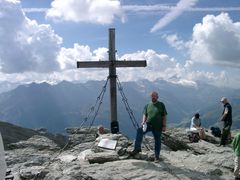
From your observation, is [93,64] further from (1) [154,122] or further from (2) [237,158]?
(2) [237,158]

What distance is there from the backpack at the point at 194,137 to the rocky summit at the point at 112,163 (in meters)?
2.77

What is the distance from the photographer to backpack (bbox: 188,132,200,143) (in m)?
23.1

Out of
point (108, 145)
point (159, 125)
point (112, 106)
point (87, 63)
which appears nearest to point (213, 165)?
point (159, 125)

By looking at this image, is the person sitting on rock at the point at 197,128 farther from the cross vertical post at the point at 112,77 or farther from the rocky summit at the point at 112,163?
the cross vertical post at the point at 112,77

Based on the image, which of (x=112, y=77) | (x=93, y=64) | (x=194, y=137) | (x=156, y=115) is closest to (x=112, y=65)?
(x=112, y=77)

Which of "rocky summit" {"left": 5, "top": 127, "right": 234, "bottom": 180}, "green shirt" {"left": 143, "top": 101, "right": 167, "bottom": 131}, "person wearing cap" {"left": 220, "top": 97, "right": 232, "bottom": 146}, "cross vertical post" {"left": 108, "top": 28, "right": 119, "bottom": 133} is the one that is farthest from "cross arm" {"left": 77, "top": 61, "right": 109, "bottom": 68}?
"person wearing cap" {"left": 220, "top": 97, "right": 232, "bottom": 146}

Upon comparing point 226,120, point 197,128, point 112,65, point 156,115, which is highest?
point 112,65

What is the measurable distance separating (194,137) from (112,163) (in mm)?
10039

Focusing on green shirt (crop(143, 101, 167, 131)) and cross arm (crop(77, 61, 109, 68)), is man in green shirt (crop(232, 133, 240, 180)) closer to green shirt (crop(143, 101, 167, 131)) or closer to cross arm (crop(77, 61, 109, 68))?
green shirt (crop(143, 101, 167, 131))

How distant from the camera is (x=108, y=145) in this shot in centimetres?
1702

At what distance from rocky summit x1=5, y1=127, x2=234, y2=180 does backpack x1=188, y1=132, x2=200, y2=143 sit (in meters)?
2.77

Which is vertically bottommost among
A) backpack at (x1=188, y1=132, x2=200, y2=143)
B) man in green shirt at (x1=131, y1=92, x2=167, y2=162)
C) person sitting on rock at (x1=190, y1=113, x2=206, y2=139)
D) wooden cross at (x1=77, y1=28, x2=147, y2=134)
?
backpack at (x1=188, y1=132, x2=200, y2=143)

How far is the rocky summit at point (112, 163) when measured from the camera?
1328 centimetres

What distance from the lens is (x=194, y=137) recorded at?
23312 mm
